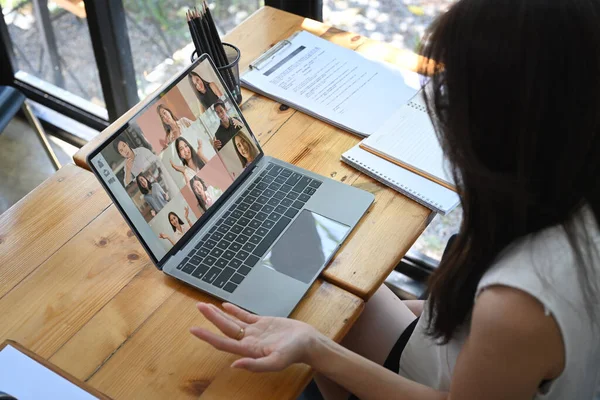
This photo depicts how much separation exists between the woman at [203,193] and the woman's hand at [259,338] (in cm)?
23

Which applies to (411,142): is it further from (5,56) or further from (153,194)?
(5,56)

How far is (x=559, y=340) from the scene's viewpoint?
76 centimetres

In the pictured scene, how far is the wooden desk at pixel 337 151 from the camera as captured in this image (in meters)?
1.06

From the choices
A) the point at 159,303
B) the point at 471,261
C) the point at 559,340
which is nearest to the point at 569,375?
the point at 559,340

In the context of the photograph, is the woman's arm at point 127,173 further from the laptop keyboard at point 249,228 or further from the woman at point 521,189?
the woman at point 521,189

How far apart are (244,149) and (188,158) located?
0.41 ft

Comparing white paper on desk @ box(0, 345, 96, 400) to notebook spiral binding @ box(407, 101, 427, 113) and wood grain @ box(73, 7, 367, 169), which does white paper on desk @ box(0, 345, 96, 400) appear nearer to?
wood grain @ box(73, 7, 367, 169)

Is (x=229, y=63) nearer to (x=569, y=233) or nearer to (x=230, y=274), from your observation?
(x=230, y=274)

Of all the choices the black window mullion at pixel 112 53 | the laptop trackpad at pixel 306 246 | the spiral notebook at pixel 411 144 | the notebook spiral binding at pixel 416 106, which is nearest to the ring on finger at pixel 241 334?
the laptop trackpad at pixel 306 246

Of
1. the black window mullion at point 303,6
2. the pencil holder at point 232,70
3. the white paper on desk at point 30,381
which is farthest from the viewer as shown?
the black window mullion at point 303,6

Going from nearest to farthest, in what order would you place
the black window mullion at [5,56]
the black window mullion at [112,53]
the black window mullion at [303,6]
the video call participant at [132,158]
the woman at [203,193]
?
the video call participant at [132,158] < the woman at [203,193] < the black window mullion at [303,6] < the black window mullion at [112,53] < the black window mullion at [5,56]

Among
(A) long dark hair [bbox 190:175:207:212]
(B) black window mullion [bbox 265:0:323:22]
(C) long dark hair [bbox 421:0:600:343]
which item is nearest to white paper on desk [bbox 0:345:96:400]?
(A) long dark hair [bbox 190:175:207:212]

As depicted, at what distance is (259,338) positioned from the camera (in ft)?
3.03

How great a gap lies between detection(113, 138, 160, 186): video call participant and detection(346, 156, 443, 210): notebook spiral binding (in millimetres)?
374
